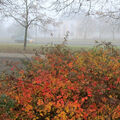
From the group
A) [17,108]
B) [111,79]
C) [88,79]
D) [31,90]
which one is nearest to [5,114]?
[17,108]

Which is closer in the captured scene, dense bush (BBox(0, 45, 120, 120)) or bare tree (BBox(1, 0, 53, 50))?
dense bush (BBox(0, 45, 120, 120))

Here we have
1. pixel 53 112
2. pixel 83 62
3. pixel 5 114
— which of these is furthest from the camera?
pixel 83 62

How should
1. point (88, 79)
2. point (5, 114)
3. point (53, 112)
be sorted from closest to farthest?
point (5, 114), point (53, 112), point (88, 79)

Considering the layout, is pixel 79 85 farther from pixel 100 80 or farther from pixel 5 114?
pixel 5 114

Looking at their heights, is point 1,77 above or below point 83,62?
below

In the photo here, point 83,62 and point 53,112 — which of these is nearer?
point 53,112

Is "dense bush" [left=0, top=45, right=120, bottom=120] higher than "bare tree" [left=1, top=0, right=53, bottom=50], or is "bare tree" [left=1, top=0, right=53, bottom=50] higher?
"bare tree" [left=1, top=0, right=53, bottom=50]

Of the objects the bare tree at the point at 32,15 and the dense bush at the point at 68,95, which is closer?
the dense bush at the point at 68,95

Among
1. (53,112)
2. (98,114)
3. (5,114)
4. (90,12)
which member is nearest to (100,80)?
(98,114)

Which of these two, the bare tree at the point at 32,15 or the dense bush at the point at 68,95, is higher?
the bare tree at the point at 32,15

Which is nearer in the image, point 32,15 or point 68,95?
point 68,95

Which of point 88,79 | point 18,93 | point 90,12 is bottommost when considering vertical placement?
point 18,93

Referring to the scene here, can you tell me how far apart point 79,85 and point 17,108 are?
71.3 inches

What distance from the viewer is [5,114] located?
12.9ft
